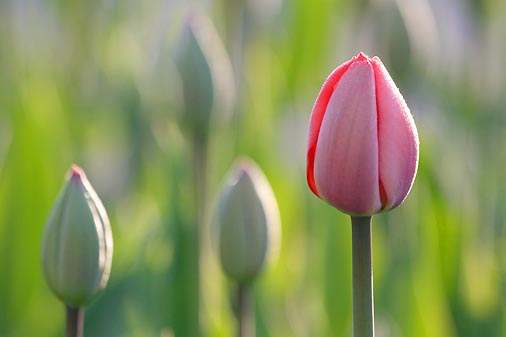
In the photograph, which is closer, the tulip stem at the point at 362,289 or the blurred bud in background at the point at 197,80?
the tulip stem at the point at 362,289

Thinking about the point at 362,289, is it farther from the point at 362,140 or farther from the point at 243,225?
the point at 243,225

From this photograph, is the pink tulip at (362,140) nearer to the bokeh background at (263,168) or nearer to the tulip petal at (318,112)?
the tulip petal at (318,112)

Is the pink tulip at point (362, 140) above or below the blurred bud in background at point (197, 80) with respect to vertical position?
below

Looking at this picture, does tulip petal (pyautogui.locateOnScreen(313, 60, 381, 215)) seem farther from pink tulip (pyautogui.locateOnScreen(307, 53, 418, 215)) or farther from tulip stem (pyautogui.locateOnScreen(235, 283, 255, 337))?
tulip stem (pyautogui.locateOnScreen(235, 283, 255, 337))

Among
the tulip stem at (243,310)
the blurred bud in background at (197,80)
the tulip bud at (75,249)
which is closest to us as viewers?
the tulip bud at (75,249)

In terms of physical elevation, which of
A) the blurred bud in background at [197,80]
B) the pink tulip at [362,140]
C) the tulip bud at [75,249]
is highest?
the blurred bud in background at [197,80]

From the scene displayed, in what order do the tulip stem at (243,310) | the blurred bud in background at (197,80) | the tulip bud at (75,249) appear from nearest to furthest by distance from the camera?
the tulip bud at (75,249) → the tulip stem at (243,310) → the blurred bud in background at (197,80)

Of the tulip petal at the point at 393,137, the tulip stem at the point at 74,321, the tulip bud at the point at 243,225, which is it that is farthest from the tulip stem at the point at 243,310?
the tulip petal at the point at 393,137
